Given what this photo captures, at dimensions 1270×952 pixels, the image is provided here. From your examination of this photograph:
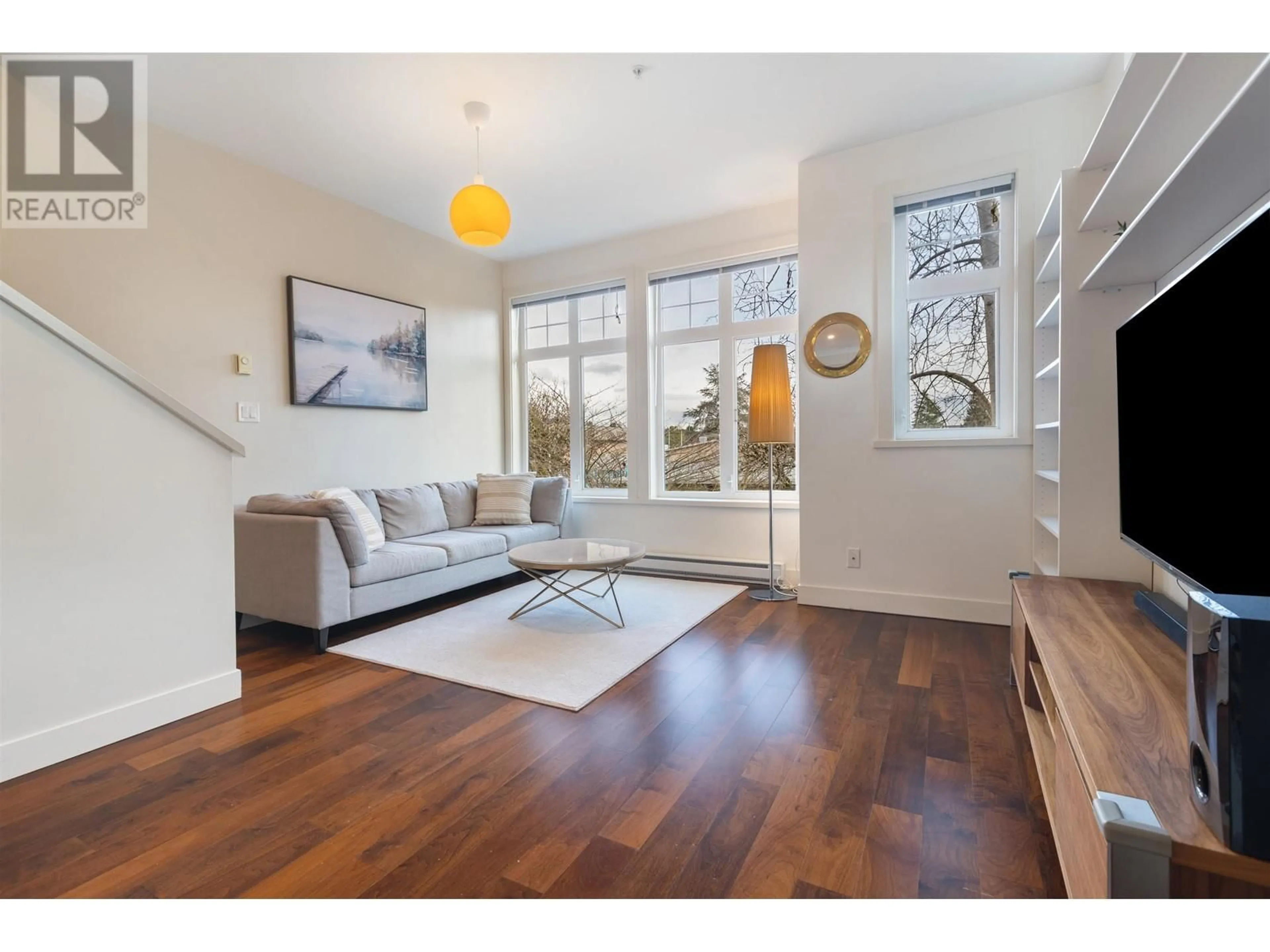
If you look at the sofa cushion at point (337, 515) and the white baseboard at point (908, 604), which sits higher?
the sofa cushion at point (337, 515)

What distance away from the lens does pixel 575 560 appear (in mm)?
3014

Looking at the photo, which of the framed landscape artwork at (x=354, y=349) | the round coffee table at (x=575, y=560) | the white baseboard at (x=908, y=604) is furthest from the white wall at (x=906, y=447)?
the framed landscape artwork at (x=354, y=349)

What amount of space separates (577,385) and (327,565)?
2.80 metres

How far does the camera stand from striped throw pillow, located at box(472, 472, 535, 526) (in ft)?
14.6

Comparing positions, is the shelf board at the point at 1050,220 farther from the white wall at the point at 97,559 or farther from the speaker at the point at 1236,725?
the white wall at the point at 97,559

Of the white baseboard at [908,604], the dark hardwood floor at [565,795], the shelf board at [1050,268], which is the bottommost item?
the dark hardwood floor at [565,795]

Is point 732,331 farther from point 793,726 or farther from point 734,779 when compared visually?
point 734,779

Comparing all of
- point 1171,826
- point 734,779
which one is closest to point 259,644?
point 734,779

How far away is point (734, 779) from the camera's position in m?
1.68

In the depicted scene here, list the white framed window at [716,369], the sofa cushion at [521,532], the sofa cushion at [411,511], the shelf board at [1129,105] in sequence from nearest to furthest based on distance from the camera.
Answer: the shelf board at [1129,105] → the sofa cushion at [411,511] → the sofa cushion at [521,532] → the white framed window at [716,369]

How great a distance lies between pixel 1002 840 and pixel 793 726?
0.70m

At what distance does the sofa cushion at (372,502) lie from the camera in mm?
3744

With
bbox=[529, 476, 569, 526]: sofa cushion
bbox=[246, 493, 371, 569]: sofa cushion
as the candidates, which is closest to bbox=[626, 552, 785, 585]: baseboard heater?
bbox=[529, 476, 569, 526]: sofa cushion

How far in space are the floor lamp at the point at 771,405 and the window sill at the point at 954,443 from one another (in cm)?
62
